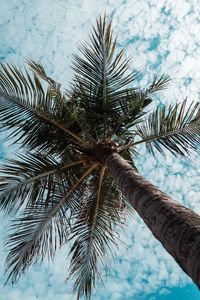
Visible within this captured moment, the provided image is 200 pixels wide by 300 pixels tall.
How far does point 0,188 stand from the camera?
6.40 metres

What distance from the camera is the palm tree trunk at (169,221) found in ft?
8.93

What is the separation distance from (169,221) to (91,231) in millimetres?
4198

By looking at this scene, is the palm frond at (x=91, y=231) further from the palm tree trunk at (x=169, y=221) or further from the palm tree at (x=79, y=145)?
the palm tree trunk at (x=169, y=221)

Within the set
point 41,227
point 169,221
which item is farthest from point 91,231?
point 169,221

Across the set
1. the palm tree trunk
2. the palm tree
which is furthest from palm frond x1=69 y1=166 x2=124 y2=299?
the palm tree trunk

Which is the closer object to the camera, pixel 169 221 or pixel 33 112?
pixel 169 221

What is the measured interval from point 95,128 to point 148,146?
1.20 meters

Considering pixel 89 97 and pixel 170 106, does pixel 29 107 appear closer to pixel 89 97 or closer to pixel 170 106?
pixel 89 97

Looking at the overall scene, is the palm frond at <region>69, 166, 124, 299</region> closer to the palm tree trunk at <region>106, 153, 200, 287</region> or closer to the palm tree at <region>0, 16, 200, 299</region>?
the palm tree at <region>0, 16, 200, 299</region>

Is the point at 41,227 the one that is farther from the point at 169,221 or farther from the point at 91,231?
the point at 169,221

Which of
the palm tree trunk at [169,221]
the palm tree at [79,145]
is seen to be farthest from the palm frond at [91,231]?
the palm tree trunk at [169,221]

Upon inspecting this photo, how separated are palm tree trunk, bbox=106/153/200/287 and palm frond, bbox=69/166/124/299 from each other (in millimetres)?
2387

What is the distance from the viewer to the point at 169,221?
332 cm

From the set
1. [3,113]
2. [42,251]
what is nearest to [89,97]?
[3,113]
